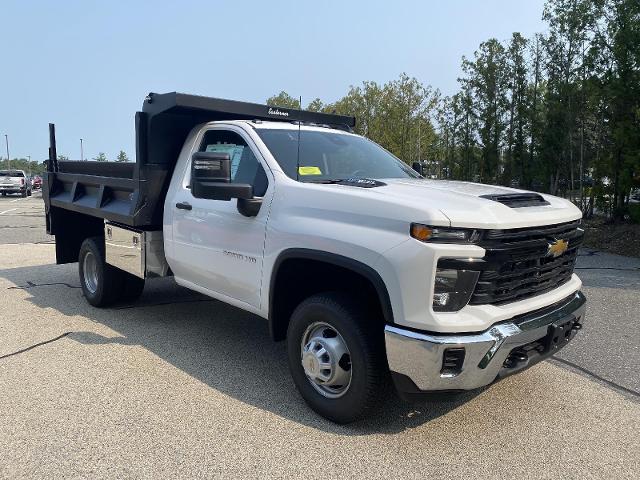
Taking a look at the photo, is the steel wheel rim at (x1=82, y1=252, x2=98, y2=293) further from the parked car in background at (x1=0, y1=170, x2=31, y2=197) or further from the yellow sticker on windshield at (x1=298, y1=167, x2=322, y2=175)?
the parked car in background at (x1=0, y1=170, x2=31, y2=197)

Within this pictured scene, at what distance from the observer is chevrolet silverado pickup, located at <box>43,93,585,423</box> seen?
3020 millimetres

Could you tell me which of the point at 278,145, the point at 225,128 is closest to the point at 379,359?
the point at 278,145

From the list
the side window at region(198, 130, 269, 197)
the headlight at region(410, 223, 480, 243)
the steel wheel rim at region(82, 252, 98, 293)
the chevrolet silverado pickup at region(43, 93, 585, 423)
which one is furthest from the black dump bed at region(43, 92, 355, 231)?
the headlight at region(410, 223, 480, 243)

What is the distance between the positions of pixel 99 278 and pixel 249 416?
3308 millimetres

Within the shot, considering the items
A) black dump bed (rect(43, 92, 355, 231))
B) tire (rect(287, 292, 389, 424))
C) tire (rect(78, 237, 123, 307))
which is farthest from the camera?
tire (rect(78, 237, 123, 307))

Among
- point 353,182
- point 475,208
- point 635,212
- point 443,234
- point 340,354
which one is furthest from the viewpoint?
point 635,212

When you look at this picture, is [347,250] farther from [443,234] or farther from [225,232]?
[225,232]

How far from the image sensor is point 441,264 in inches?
117

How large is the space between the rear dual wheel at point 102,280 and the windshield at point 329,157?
107 inches

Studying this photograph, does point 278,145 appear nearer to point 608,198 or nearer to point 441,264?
point 441,264

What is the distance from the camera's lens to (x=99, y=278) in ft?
20.3

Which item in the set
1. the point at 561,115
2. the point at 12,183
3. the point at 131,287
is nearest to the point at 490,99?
the point at 561,115

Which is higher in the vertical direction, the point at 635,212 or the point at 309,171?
the point at 309,171

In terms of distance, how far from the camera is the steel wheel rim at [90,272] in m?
6.35
